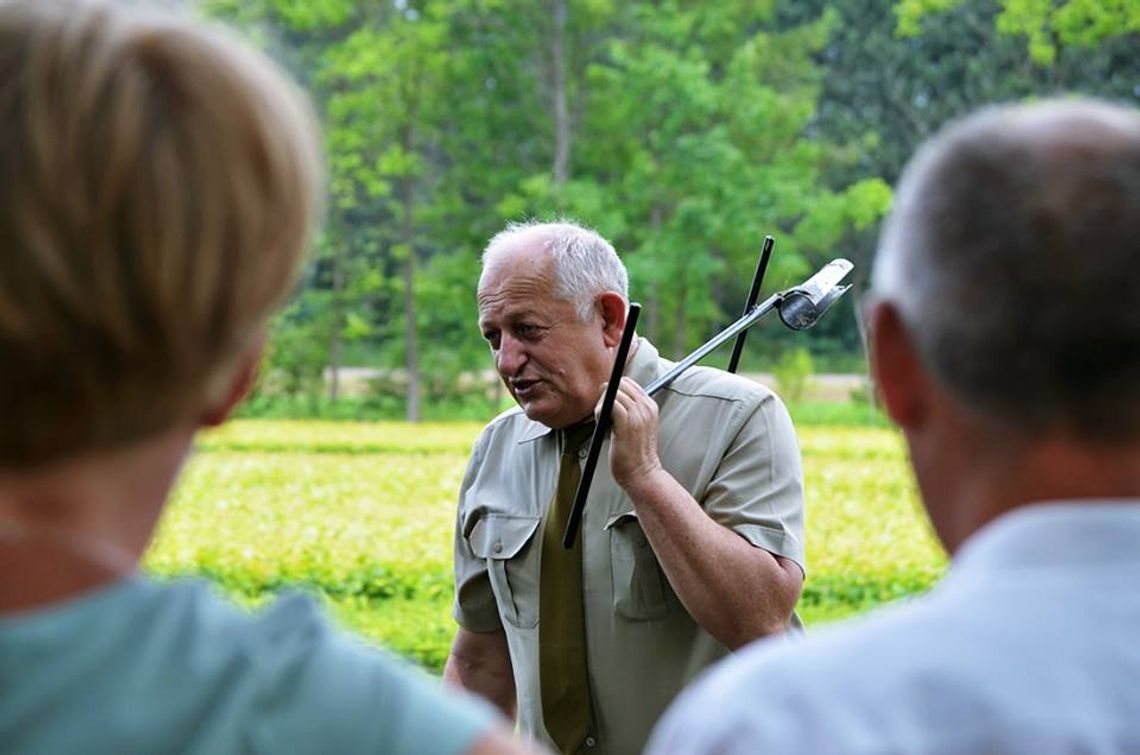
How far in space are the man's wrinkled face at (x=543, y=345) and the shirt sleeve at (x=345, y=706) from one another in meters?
2.15

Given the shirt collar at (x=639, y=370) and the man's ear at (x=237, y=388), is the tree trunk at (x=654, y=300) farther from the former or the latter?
the man's ear at (x=237, y=388)

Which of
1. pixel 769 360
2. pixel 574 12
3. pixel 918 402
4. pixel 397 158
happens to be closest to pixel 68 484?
pixel 918 402

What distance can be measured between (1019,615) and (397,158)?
25806 mm

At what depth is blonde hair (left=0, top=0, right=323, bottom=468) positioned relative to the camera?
1.02 metres

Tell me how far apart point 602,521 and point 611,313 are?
44cm

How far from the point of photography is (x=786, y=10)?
34031mm

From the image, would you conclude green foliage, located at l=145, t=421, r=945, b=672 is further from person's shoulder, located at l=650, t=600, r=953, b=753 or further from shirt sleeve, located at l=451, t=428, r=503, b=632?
person's shoulder, located at l=650, t=600, r=953, b=753

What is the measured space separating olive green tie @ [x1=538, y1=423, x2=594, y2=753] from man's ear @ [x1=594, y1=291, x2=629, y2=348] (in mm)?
380

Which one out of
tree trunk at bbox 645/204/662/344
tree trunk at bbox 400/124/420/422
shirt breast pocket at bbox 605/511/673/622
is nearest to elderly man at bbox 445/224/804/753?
shirt breast pocket at bbox 605/511/673/622

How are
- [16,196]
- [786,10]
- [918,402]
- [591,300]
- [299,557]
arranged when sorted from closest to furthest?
[16,196]
[918,402]
[591,300]
[299,557]
[786,10]

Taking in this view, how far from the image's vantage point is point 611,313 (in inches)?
130

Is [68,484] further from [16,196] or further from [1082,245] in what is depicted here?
[1082,245]

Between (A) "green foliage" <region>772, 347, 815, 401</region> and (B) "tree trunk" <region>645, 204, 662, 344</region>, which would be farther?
(A) "green foliage" <region>772, 347, 815, 401</region>

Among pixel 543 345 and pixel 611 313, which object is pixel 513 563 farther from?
pixel 611 313
